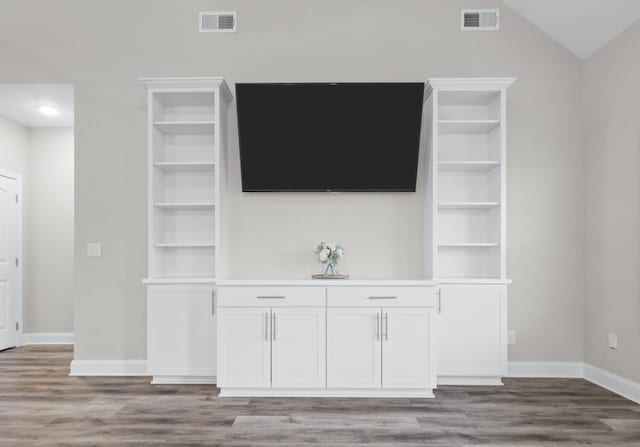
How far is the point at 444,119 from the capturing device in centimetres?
421

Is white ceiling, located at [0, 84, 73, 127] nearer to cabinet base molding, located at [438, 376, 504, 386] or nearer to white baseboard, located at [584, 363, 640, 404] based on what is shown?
cabinet base molding, located at [438, 376, 504, 386]

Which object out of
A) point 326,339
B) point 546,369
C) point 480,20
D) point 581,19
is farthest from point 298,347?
point 581,19

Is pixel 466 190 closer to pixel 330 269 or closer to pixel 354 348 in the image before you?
pixel 330 269

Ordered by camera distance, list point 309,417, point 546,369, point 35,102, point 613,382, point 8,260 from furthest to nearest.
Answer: point 8,260 < point 35,102 < point 546,369 < point 613,382 < point 309,417

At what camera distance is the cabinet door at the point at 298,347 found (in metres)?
3.56

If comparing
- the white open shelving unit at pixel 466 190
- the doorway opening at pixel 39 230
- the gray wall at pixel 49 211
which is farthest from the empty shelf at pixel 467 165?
the gray wall at pixel 49 211

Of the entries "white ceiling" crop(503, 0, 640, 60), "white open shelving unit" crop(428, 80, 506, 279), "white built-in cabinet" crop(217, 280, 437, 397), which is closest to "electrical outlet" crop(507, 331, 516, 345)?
"white open shelving unit" crop(428, 80, 506, 279)

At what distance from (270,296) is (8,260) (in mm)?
3670

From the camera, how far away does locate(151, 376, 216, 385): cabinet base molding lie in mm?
3906

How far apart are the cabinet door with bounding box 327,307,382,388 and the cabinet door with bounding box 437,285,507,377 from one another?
0.63 m

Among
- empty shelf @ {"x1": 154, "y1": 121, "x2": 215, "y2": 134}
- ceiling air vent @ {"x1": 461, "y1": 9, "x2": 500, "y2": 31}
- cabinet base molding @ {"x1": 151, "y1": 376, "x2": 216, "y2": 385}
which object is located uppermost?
ceiling air vent @ {"x1": 461, "y1": 9, "x2": 500, "y2": 31}

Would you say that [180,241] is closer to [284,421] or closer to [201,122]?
[201,122]

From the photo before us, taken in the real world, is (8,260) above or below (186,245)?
below

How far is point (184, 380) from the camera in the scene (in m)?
3.91
